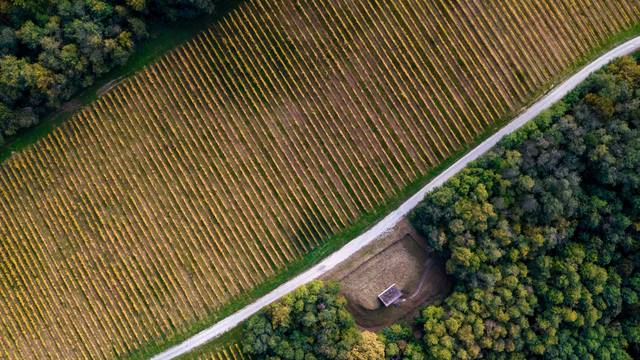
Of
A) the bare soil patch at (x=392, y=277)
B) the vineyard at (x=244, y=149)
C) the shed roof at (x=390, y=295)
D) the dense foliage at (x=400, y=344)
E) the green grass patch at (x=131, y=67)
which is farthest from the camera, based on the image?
the green grass patch at (x=131, y=67)

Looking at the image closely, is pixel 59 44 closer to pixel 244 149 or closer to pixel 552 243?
pixel 244 149

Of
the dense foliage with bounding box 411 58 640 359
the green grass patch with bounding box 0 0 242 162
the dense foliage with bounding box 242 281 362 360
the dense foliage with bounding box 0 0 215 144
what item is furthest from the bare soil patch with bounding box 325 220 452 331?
the dense foliage with bounding box 0 0 215 144

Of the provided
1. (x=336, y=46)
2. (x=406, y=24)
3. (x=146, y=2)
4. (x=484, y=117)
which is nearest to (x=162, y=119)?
(x=146, y=2)

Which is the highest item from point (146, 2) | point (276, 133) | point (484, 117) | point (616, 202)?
point (146, 2)

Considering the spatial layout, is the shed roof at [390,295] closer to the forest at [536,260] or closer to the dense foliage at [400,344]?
the dense foliage at [400,344]

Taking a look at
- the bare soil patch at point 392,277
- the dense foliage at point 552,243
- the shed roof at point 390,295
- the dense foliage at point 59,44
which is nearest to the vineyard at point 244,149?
the dense foliage at point 59,44

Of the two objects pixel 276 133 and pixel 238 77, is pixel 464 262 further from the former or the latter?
pixel 238 77

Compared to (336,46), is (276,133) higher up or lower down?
lower down
